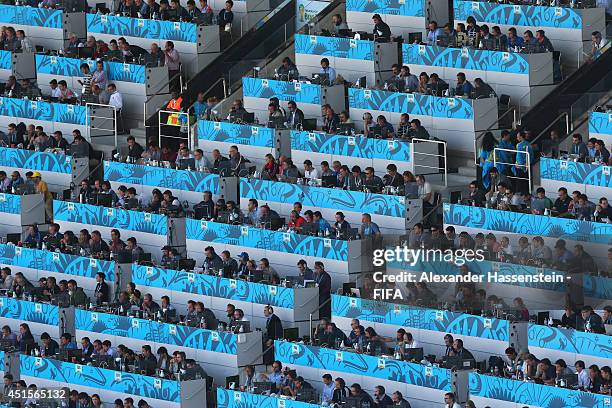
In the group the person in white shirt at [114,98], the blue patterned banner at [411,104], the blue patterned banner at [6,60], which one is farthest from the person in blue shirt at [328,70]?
the blue patterned banner at [6,60]

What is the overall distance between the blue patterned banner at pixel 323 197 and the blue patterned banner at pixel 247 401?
4205 millimetres

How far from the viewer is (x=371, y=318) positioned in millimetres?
37531

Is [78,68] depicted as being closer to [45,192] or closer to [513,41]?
[45,192]

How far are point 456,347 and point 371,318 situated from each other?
2268 mm

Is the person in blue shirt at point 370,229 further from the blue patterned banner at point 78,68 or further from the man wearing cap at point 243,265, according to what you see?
the blue patterned banner at point 78,68

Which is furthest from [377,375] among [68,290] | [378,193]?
[68,290]

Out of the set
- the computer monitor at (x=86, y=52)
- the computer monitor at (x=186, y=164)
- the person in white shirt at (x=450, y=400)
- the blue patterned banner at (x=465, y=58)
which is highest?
the computer monitor at (x=86, y=52)

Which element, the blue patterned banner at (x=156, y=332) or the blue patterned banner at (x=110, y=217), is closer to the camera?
the blue patterned banner at (x=156, y=332)

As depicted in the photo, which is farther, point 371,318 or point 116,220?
point 116,220

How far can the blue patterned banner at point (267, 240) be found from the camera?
38.8 metres

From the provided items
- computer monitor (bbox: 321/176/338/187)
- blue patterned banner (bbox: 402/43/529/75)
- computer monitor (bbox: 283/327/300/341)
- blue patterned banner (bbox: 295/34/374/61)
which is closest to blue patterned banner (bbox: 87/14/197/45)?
blue patterned banner (bbox: 295/34/374/61)

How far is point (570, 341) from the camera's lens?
115ft

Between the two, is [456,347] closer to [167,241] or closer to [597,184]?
[597,184]

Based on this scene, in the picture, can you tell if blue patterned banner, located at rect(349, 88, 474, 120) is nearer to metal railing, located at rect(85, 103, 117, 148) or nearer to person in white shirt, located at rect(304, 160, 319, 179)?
person in white shirt, located at rect(304, 160, 319, 179)
